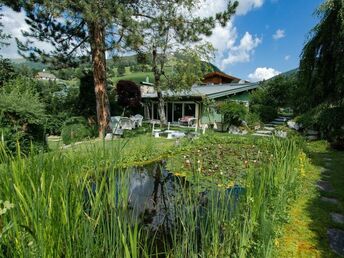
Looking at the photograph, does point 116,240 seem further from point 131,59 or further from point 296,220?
point 131,59

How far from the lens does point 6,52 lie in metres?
16.1

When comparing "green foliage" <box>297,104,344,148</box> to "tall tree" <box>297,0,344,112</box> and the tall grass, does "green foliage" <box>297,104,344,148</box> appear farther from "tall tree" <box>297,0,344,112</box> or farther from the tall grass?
the tall grass

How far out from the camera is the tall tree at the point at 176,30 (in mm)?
11758

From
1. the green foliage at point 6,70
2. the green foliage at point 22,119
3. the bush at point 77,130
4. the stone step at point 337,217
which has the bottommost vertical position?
the stone step at point 337,217

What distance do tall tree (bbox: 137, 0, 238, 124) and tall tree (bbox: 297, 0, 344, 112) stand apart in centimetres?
377

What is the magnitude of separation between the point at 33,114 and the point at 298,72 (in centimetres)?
1127

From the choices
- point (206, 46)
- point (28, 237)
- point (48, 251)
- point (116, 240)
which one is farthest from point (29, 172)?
point (206, 46)

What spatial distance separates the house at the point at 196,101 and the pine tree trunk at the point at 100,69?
5819mm

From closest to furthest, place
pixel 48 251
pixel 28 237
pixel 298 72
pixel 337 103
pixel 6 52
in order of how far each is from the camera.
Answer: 1. pixel 48 251
2. pixel 28 237
3. pixel 337 103
4. pixel 298 72
5. pixel 6 52

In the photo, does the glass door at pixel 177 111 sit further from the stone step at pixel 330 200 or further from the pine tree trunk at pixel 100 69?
the stone step at pixel 330 200

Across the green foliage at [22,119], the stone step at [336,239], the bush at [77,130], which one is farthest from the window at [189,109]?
the stone step at [336,239]

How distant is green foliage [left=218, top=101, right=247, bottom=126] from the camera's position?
600 inches

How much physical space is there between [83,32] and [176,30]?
453 centimetres

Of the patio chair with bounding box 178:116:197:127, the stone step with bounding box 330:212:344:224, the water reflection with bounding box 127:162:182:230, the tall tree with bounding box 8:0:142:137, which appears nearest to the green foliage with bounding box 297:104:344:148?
the stone step with bounding box 330:212:344:224
